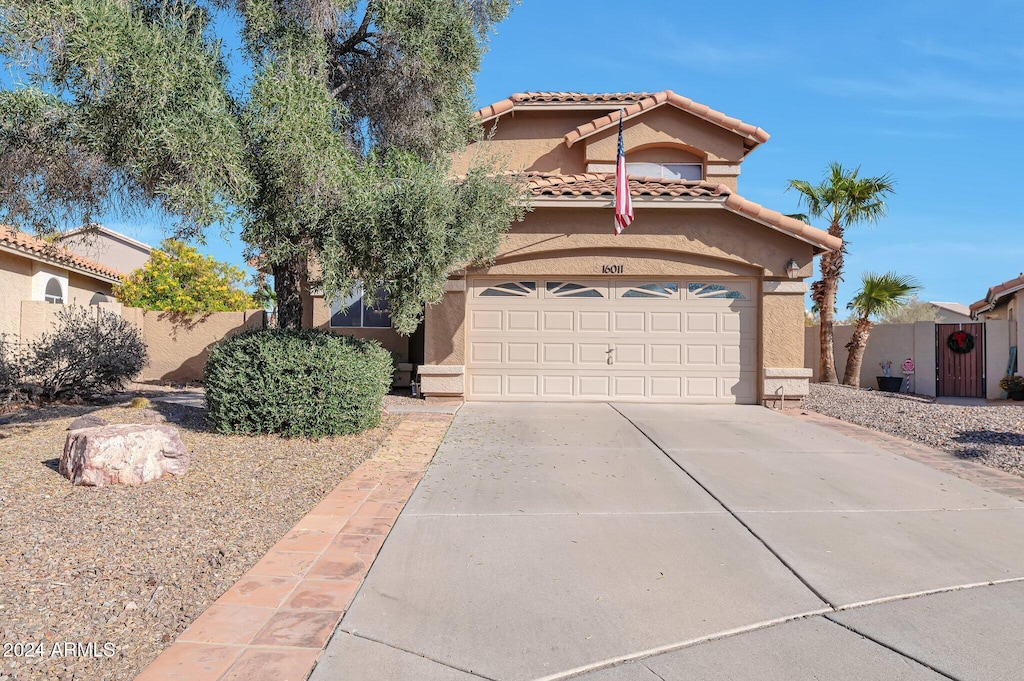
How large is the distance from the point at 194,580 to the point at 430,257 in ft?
15.2

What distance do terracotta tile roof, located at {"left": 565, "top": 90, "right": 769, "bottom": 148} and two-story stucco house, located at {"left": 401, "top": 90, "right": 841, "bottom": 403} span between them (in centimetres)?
268

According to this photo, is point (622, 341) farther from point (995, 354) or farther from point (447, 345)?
point (995, 354)

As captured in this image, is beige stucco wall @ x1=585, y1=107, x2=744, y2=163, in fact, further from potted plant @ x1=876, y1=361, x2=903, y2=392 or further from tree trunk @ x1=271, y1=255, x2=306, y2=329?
Answer: tree trunk @ x1=271, y1=255, x2=306, y2=329

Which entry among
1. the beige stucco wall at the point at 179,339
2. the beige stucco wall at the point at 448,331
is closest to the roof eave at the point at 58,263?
the beige stucco wall at the point at 179,339

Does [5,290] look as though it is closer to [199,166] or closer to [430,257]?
[199,166]

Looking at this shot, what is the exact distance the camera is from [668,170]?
15.2 m

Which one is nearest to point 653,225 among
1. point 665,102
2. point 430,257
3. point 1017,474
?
point 665,102

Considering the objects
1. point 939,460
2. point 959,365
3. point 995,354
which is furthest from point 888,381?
point 939,460

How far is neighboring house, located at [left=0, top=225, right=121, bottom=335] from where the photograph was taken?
13.5 m

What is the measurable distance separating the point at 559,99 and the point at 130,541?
43.9 ft

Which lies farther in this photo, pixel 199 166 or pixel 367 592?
pixel 199 166

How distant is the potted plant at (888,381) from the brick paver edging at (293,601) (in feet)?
53.5

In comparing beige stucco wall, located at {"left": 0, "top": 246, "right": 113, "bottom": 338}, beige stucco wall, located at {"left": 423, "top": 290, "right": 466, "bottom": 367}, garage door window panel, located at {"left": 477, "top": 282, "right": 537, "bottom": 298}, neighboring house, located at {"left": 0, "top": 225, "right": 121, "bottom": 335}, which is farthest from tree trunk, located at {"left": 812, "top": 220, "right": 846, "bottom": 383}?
beige stucco wall, located at {"left": 0, "top": 246, "right": 113, "bottom": 338}

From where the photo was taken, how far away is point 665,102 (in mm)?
14633
